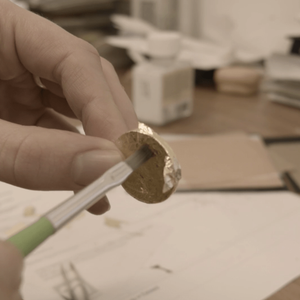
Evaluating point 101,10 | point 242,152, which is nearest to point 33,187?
point 242,152

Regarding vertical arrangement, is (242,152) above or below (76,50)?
below

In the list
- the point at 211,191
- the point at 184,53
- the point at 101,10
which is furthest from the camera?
the point at 101,10

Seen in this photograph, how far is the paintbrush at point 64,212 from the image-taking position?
18cm

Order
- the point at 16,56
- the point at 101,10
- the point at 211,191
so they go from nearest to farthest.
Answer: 1. the point at 16,56
2. the point at 211,191
3. the point at 101,10

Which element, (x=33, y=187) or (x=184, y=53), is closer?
(x=33, y=187)

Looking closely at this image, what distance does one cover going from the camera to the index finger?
29 cm

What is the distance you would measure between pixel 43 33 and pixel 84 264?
22 centimetres

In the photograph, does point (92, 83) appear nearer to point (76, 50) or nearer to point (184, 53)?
point (76, 50)

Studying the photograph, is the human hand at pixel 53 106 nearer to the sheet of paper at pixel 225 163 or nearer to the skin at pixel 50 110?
the skin at pixel 50 110

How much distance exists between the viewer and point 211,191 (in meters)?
0.45

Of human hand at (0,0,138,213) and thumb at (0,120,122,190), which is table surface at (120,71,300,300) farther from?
thumb at (0,120,122,190)

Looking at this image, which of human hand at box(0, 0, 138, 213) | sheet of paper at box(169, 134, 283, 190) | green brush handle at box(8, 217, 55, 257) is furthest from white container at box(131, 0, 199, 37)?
green brush handle at box(8, 217, 55, 257)

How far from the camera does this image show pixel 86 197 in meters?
0.20

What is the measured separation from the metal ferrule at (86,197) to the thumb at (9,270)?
0.02 meters
